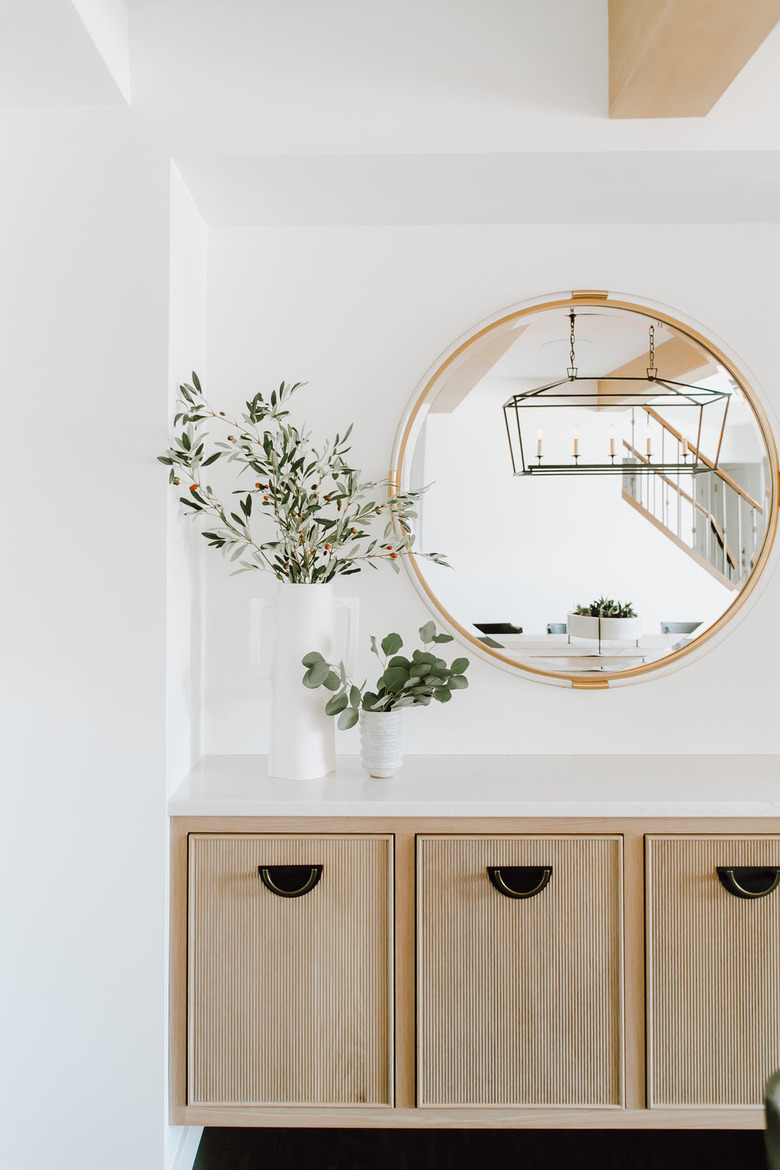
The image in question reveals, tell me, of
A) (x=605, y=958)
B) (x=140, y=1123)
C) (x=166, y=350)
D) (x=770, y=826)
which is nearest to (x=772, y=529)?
(x=770, y=826)

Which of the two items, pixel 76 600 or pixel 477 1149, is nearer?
pixel 76 600

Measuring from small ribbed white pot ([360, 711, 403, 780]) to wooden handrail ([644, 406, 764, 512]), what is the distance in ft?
3.38

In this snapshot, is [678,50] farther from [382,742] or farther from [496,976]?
[496,976]

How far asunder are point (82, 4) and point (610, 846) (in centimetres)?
192

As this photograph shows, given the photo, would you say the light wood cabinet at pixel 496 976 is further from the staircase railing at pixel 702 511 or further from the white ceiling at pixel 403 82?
the white ceiling at pixel 403 82

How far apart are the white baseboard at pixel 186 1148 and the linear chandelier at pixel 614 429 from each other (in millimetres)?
1759

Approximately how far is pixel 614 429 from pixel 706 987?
1311 mm

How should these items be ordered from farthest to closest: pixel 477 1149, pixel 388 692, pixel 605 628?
pixel 605 628
pixel 477 1149
pixel 388 692

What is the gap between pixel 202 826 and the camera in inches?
63.9

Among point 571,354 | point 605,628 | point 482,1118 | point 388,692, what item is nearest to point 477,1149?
point 482,1118

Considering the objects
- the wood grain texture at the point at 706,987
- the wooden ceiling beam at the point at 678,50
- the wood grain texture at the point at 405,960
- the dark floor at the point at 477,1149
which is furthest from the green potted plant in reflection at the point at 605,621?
the dark floor at the point at 477,1149

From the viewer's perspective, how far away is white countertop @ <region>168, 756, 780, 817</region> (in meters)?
1.59

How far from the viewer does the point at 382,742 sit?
1.72 meters

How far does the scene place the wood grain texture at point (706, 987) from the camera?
1.59 metres
